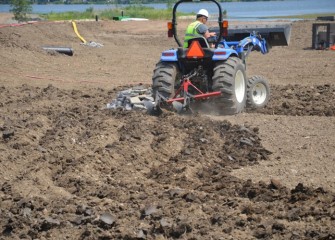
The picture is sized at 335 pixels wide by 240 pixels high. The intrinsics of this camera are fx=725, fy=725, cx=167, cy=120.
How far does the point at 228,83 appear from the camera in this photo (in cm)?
1187

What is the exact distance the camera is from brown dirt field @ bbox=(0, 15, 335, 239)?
255 inches

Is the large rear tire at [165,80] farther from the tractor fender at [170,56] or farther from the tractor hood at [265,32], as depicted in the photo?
the tractor hood at [265,32]

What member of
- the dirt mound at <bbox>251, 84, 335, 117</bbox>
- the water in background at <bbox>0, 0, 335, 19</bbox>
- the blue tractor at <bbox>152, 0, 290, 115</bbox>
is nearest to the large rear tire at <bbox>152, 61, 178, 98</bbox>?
the blue tractor at <bbox>152, 0, 290, 115</bbox>

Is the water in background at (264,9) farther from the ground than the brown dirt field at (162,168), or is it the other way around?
the brown dirt field at (162,168)

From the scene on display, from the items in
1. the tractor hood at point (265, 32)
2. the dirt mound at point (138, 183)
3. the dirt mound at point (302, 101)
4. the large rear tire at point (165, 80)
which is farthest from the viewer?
the tractor hood at point (265, 32)

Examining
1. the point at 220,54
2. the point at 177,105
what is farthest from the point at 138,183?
the point at 220,54

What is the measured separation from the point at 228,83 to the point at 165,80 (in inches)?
41.0

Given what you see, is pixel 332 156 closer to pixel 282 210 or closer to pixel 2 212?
pixel 282 210

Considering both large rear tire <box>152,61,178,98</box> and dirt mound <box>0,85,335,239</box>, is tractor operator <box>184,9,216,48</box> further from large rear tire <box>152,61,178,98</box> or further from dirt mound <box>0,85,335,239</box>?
dirt mound <box>0,85,335,239</box>

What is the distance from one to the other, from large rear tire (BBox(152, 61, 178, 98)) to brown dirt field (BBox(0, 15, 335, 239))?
51 cm

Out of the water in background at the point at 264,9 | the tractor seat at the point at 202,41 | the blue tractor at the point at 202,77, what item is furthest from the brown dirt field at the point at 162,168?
the water in background at the point at 264,9

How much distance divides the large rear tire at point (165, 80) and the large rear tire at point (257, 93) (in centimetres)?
160

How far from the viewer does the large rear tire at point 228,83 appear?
11.9m

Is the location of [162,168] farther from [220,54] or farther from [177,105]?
[220,54]
